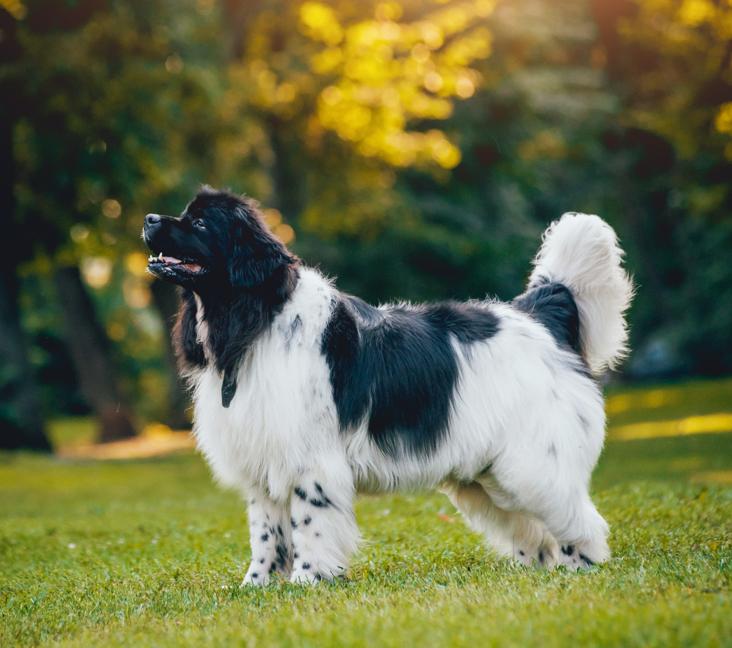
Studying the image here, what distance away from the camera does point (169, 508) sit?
45.4 ft

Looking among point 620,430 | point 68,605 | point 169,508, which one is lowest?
point 620,430

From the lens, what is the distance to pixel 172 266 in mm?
6738

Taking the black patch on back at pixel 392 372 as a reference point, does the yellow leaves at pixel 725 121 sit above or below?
above

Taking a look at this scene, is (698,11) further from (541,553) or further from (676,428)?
(541,553)

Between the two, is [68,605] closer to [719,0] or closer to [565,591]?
[565,591]

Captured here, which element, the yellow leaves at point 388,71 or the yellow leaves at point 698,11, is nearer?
the yellow leaves at point 698,11

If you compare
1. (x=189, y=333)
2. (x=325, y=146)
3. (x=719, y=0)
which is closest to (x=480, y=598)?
(x=189, y=333)

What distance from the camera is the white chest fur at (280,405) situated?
21.8ft

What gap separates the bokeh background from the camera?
20609 mm

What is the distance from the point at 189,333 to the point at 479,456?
2.06 meters

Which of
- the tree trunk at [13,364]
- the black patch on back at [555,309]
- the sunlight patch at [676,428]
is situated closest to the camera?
the black patch on back at [555,309]

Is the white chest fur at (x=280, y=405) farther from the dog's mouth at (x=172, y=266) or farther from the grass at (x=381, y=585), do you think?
the grass at (x=381, y=585)

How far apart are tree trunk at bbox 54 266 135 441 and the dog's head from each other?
2092 cm

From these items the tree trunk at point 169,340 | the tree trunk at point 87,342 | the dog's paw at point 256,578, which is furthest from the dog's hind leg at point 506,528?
the tree trunk at point 87,342
